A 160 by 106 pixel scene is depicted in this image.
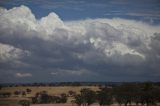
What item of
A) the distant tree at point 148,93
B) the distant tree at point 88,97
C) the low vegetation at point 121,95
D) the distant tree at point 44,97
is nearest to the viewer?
the distant tree at point 148,93

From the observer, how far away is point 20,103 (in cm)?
3381

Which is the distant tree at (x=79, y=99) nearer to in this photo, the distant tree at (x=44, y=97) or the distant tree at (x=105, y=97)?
the distant tree at (x=105, y=97)

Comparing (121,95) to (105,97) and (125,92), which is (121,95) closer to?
(125,92)

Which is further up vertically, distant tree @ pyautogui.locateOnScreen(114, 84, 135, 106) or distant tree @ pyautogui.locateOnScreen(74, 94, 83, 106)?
distant tree @ pyautogui.locateOnScreen(114, 84, 135, 106)

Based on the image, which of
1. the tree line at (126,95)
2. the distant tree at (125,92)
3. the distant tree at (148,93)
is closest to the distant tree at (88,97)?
the tree line at (126,95)

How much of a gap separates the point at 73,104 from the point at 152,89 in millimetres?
8360

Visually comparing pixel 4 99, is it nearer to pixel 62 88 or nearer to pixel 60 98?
pixel 60 98

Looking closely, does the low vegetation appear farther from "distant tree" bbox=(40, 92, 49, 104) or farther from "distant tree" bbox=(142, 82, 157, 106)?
"distant tree" bbox=(40, 92, 49, 104)

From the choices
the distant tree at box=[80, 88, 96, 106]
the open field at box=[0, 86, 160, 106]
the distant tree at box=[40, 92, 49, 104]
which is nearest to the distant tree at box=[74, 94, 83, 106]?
the distant tree at box=[80, 88, 96, 106]

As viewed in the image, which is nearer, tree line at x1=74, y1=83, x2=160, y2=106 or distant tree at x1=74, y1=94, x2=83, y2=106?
tree line at x1=74, y1=83, x2=160, y2=106

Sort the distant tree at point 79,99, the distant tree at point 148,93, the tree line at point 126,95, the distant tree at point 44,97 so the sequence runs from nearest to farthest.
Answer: the distant tree at point 148,93, the tree line at point 126,95, the distant tree at point 79,99, the distant tree at point 44,97

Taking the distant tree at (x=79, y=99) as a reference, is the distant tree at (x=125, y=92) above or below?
above

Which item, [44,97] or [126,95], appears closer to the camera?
[126,95]

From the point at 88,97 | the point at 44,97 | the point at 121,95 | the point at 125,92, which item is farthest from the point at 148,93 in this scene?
the point at 44,97
